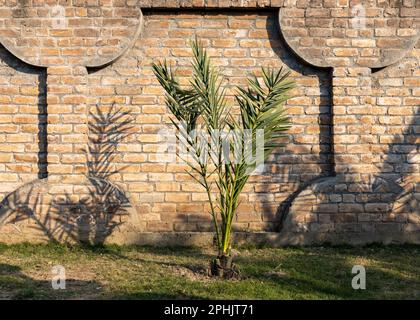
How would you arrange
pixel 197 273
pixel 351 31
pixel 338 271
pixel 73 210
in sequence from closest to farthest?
pixel 197 273 < pixel 338 271 < pixel 73 210 < pixel 351 31

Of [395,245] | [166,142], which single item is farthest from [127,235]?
[395,245]

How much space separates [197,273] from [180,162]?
62.4 inches

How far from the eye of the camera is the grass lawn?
3922 millimetres

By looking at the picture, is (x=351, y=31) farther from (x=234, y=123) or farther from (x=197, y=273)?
(x=197, y=273)

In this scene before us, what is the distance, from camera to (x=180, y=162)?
5.59 meters

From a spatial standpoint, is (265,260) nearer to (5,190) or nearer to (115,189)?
(115,189)

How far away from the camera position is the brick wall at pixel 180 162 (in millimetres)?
5441

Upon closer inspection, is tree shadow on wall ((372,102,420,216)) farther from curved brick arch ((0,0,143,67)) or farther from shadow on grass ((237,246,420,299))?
curved brick arch ((0,0,143,67))

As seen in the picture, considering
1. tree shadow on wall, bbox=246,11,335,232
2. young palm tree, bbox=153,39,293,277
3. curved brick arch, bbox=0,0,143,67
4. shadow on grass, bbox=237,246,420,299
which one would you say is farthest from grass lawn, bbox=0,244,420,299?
curved brick arch, bbox=0,0,143,67

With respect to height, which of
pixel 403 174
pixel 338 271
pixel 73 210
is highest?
pixel 403 174

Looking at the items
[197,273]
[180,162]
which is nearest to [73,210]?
[180,162]

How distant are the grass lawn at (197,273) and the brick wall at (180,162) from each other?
0.26 meters

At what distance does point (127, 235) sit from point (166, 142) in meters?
1.21

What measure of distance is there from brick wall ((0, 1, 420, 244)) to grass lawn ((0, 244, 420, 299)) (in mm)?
261
